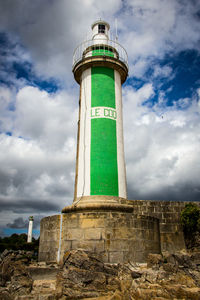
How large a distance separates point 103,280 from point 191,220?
232 inches

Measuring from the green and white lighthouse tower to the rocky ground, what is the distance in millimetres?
3287

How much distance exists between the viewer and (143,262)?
9.38m

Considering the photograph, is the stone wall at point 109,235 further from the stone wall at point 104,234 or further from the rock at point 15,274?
the rock at point 15,274

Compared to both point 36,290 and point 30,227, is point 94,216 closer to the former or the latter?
point 36,290

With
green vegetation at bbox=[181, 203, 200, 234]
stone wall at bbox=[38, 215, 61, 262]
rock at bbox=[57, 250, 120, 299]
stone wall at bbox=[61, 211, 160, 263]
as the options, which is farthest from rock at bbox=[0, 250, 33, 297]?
green vegetation at bbox=[181, 203, 200, 234]

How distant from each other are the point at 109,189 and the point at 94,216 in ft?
6.84

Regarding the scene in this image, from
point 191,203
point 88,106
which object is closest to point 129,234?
point 191,203

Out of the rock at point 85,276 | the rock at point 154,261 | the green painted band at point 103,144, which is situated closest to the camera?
the rock at point 85,276

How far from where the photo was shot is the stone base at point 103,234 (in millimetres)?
9008

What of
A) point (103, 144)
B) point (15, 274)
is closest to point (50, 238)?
point (15, 274)

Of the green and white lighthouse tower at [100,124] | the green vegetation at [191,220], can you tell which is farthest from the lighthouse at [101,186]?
the green vegetation at [191,220]

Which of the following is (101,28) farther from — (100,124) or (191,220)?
(191,220)

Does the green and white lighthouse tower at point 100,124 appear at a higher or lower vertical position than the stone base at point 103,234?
higher

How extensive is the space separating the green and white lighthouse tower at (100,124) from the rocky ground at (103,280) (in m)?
3.29
